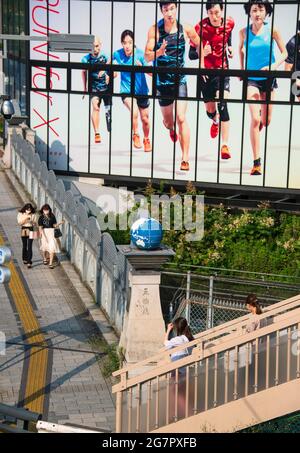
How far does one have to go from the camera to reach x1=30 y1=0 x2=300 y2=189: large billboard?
36375 mm

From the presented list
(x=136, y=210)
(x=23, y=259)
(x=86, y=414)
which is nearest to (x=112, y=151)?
(x=136, y=210)

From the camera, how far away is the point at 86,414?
1570cm

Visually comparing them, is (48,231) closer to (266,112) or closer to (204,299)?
(204,299)

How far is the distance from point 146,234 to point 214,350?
355 cm

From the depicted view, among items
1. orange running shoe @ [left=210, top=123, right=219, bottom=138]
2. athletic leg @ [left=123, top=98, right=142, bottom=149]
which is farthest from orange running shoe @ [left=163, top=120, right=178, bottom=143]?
orange running shoe @ [left=210, top=123, right=219, bottom=138]

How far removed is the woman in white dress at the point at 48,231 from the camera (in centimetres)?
2320

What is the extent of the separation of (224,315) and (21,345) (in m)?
3.55

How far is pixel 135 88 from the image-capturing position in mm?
38156

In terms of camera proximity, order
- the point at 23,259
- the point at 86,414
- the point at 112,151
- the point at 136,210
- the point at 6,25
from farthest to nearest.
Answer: the point at 6,25, the point at 112,151, the point at 136,210, the point at 23,259, the point at 86,414

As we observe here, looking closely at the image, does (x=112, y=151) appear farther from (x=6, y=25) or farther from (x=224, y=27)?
→ (x=6, y=25)

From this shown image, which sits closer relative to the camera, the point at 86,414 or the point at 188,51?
the point at 86,414

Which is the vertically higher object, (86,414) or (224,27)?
(224,27)

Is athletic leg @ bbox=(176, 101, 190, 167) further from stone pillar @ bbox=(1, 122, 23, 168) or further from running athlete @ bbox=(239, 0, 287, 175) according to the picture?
stone pillar @ bbox=(1, 122, 23, 168)
